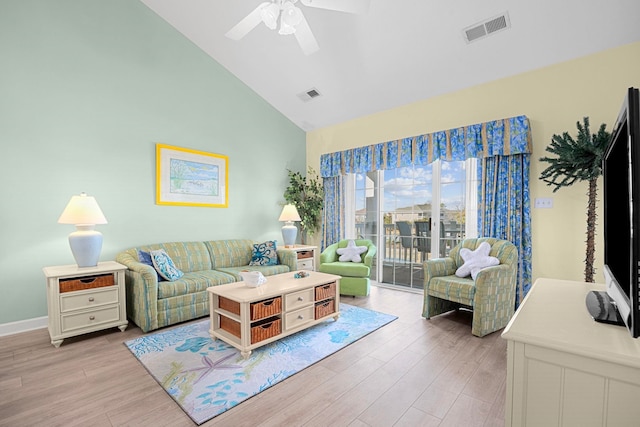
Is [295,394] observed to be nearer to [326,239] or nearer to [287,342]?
[287,342]

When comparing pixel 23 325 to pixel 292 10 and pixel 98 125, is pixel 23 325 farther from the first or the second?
pixel 292 10

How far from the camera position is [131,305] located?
311cm

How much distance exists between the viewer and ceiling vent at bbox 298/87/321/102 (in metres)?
4.52

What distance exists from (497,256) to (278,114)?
391cm

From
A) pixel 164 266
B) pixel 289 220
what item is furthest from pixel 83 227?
pixel 289 220

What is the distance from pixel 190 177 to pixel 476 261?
11.9 ft

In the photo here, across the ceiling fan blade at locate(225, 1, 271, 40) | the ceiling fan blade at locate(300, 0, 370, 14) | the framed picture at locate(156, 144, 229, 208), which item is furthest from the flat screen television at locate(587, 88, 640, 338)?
the framed picture at locate(156, 144, 229, 208)

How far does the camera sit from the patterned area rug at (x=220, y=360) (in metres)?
1.87

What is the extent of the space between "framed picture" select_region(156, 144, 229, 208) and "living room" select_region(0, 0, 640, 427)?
10 cm

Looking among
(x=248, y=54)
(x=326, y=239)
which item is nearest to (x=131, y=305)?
(x=326, y=239)

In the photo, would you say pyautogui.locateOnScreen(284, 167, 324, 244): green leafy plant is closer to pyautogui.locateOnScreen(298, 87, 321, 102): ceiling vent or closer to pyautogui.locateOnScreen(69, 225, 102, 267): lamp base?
pyautogui.locateOnScreen(298, 87, 321, 102): ceiling vent

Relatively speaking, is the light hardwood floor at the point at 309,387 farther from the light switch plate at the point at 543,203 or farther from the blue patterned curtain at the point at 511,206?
the light switch plate at the point at 543,203

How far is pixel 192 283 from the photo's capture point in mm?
3162

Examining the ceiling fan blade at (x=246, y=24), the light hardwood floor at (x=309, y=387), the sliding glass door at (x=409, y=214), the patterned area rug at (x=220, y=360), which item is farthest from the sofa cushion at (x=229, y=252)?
the ceiling fan blade at (x=246, y=24)
